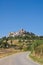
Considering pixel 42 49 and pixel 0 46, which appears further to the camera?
pixel 0 46

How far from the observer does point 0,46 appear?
15300 cm

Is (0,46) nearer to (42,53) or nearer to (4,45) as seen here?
(4,45)

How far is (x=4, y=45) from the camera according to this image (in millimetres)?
159875

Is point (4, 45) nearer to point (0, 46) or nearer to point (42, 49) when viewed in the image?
point (0, 46)

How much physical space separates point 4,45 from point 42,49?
104820 millimetres

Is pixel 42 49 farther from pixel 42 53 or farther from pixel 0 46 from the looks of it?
pixel 0 46

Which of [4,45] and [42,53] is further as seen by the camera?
[4,45]

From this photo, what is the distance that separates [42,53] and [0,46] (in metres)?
100

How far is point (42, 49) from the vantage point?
56188 mm

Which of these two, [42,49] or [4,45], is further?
[4,45]

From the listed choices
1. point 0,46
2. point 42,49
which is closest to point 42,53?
point 42,49

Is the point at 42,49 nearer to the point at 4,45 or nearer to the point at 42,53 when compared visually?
the point at 42,53

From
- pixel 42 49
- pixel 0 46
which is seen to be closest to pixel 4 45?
pixel 0 46

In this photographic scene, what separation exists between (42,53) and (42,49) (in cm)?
192
